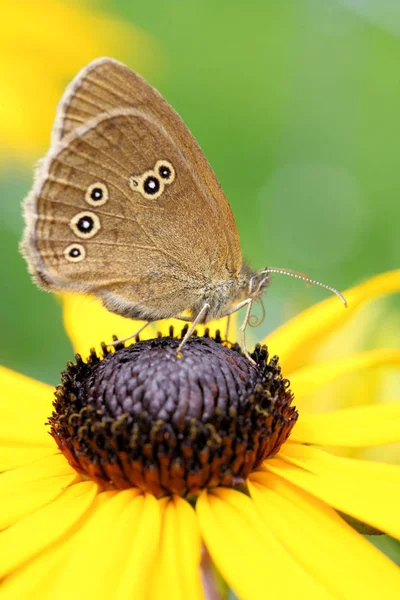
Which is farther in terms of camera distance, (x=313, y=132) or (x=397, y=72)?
(x=397, y=72)

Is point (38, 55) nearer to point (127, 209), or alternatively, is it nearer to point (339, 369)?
point (127, 209)

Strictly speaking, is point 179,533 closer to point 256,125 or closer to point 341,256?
point 341,256

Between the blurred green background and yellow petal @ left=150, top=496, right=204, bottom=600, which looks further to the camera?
the blurred green background

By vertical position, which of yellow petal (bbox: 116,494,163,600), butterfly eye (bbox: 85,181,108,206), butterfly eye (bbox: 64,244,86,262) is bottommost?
yellow petal (bbox: 116,494,163,600)

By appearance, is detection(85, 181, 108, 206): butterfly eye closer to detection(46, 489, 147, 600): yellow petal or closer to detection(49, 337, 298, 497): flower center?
detection(49, 337, 298, 497): flower center

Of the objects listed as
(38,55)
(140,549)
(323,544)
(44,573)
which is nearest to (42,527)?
(44,573)

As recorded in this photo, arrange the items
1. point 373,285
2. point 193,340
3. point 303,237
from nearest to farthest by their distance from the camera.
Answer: point 193,340
point 373,285
point 303,237

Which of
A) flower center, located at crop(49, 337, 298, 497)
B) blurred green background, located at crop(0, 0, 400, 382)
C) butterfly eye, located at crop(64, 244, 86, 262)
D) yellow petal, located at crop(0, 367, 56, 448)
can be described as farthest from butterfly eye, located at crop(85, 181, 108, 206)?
blurred green background, located at crop(0, 0, 400, 382)

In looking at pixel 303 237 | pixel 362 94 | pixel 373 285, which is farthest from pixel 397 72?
pixel 373 285

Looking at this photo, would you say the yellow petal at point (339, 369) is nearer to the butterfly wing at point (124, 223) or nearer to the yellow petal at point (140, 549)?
the butterfly wing at point (124, 223)
